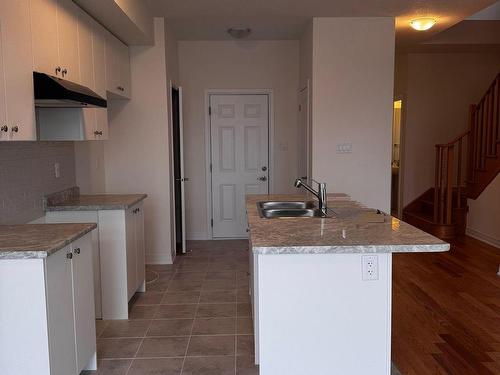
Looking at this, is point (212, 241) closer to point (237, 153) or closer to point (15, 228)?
point (237, 153)

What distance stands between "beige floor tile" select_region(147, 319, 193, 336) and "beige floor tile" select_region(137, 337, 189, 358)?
8 centimetres

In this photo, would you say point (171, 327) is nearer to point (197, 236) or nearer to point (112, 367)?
point (112, 367)

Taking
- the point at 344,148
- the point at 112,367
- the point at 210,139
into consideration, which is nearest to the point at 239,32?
the point at 210,139


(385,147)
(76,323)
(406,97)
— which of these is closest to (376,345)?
(76,323)

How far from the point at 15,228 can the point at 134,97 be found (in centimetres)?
260

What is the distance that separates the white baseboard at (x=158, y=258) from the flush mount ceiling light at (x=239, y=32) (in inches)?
105

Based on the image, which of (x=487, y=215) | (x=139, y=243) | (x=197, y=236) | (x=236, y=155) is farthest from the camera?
(x=197, y=236)

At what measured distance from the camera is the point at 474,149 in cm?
638

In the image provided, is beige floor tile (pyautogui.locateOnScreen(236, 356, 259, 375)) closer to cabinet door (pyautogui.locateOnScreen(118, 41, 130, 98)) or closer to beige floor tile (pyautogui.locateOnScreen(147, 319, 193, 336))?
beige floor tile (pyautogui.locateOnScreen(147, 319, 193, 336))

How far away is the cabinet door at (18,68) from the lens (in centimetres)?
211

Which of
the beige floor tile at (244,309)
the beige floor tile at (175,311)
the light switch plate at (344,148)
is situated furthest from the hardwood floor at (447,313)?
the beige floor tile at (175,311)

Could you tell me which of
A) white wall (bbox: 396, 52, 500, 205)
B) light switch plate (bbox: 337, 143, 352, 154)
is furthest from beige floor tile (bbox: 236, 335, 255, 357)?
white wall (bbox: 396, 52, 500, 205)

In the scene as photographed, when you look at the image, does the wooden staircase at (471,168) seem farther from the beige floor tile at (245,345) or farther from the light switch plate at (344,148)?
the beige floor tile at (245,345)

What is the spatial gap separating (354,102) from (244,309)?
8.39 ft
